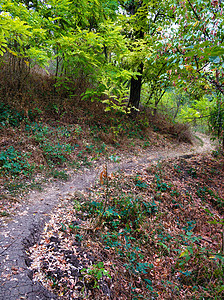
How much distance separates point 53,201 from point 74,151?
255 cm

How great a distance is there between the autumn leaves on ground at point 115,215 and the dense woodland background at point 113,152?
0.02 meters

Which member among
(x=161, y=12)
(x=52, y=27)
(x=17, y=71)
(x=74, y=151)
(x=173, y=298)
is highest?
(x=161, y=12)

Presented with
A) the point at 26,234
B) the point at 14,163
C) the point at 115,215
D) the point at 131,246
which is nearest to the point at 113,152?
the point at 115,215

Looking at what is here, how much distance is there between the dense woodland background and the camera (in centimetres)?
286

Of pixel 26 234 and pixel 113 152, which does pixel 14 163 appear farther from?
pixel 113 152

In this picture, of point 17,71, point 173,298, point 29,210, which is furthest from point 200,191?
point 17,71

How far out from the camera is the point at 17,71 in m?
6.66

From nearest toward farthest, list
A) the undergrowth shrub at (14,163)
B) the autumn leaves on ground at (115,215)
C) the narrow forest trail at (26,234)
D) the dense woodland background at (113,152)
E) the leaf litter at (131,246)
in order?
the narrow forest trail at (26,234) → the leaf litter at (131,246) → the autumn leaves on ground at (115,215) → the dense woodland background at (113,152) → the undergrowth shrub at (14,163)

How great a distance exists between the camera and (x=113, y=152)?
731cm

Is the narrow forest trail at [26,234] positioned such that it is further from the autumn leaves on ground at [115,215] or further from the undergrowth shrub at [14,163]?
the undergrowth shrub at [14,163]

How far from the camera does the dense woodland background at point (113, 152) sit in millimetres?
2859

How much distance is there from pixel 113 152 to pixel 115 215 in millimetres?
3599

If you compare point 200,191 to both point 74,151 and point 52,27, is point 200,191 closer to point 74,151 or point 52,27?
point 74,151

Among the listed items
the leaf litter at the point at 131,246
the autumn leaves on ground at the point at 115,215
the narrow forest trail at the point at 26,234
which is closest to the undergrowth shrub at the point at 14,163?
the autumn leaves on ground at the point at 115,215
